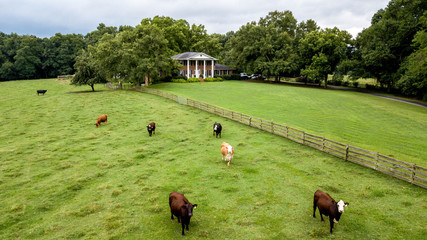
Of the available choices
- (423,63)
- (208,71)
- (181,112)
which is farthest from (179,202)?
(208,71)

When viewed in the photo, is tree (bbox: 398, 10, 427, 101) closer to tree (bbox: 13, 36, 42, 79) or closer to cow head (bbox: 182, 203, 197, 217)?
cow head (bbox: 182, 203, 197, 217)

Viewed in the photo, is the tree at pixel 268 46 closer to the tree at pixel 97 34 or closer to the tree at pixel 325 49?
the tree at pixel 325 49

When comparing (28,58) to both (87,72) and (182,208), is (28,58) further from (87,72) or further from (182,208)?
(182,208)

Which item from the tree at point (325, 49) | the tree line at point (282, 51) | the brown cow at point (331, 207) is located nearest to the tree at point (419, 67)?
the tree line at point (282, 51)

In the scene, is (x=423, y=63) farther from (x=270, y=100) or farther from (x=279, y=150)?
(x=279, y=150)

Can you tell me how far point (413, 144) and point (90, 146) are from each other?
82.1 feet

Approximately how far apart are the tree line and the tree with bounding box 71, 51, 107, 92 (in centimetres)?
18

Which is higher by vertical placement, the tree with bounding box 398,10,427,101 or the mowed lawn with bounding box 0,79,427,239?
the tree with bounding box 398,10,427,101

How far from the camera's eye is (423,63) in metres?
33.2

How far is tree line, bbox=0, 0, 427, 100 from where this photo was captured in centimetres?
4506

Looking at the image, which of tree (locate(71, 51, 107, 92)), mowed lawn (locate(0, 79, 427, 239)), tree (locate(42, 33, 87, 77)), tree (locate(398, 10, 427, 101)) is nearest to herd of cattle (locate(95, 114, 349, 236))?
mowed lawn (locate(0, 79, 427, 239))

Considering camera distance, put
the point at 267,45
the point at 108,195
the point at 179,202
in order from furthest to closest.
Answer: the point at 267,45
the point at 108,195
the point at 179,202

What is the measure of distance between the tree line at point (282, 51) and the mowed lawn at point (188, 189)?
32.2 m

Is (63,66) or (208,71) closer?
(208,71)
